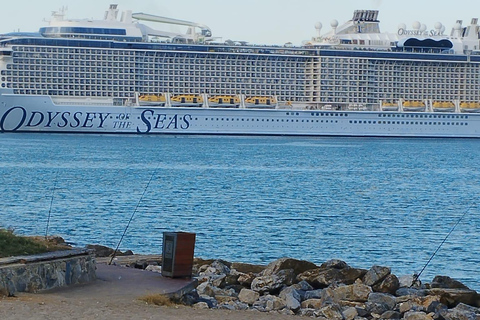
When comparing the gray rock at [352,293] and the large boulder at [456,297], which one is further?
the large boulder at [456,297]

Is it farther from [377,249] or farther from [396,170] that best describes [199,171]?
[377,249]

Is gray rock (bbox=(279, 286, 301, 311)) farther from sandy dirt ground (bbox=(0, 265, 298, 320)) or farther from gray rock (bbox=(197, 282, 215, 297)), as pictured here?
sandy dirt ground (bbox=(0, 265, 298, 320))

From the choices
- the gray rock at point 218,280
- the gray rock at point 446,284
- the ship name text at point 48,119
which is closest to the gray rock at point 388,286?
the gray rock at point 446,284

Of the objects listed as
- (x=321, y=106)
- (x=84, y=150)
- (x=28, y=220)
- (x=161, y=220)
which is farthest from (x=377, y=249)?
(x=321, y=106)

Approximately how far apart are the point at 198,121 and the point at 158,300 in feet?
185

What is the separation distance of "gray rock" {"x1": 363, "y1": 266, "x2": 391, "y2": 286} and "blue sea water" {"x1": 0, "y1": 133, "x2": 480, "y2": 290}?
128 inches

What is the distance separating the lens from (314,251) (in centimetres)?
1916

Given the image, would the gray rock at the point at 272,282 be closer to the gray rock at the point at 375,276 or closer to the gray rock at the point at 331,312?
the gray rock at the point at 375,276

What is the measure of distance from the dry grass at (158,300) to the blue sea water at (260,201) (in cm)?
644

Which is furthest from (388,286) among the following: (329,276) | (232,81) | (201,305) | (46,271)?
(232,81)

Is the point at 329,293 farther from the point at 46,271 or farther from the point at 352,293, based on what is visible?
the point at 46,271

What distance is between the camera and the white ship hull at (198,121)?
6450 cm

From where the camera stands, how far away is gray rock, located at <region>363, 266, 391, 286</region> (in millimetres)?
A: 12891

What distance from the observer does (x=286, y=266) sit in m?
13.2
